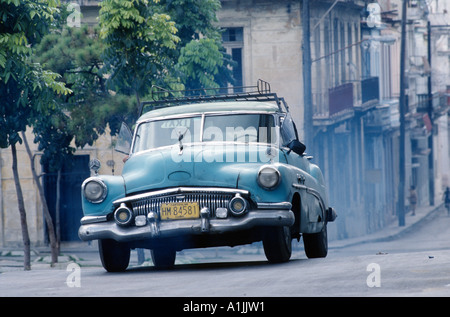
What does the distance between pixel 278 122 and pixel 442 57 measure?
6169 centimetres

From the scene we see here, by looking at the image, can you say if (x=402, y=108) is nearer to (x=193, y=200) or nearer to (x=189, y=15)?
(x=189, y=15)

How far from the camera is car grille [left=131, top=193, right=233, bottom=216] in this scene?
11531 millimetres

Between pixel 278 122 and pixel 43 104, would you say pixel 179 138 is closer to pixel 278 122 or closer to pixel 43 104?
pixel 278 122

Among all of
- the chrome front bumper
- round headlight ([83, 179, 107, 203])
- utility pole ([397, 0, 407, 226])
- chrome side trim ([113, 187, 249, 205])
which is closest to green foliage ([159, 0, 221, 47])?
round headlight ([83, 179, 107, 203])

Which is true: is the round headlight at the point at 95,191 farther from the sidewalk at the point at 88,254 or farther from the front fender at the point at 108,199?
the sidewalk at the point at 88,254

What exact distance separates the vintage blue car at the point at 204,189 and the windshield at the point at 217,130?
0.4 inches

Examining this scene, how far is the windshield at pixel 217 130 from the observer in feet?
41.4

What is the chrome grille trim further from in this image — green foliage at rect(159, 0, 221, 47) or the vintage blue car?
green foliage at rect(159, 0, 221, 47)

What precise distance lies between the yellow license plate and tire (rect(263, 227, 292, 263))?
88 centimetres

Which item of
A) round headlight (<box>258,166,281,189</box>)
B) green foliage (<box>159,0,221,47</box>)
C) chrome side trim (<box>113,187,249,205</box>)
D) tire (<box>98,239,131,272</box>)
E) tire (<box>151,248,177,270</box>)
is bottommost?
tire (<box>151,248,177,270</box>)

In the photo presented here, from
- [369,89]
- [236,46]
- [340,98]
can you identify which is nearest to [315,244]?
[236,46]

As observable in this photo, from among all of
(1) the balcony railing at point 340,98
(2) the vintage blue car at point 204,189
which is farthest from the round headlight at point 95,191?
(1) the balcony railing at point 340,98

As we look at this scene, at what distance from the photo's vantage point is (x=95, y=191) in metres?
11.9

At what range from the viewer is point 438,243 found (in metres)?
37.0
